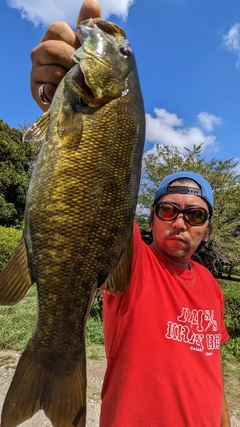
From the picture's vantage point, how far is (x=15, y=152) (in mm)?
18891

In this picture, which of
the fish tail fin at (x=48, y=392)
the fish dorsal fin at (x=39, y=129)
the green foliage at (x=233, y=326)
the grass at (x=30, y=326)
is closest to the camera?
the fish tail fin at (x=48, y=392)

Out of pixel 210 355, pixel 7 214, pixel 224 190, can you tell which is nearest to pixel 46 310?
pixel 210 355

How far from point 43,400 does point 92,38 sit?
1.76 meters

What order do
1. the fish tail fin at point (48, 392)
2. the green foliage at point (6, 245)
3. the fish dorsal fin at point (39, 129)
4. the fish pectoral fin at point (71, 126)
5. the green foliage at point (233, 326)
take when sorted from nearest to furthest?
the fish tail fin at point (48, 392), the fish pectoral fin at point (71, 126), the fish dorsal fin at point (39, 129), the green foliage at point (233, 326), the green foliage at point (6, 245)

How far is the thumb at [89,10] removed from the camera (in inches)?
66.3

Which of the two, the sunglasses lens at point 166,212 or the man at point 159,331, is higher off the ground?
the sunglasses lens at point 166,212

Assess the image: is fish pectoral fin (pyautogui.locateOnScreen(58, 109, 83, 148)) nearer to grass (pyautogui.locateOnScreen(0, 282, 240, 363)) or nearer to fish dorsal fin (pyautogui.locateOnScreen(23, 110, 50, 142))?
fish dorsal fin (pyautogui.locateOnScreen(23, 110, 50, 142))

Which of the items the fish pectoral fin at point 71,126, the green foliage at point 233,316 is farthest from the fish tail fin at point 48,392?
the green foliage at point 233,316

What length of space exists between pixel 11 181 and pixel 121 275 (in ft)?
57.5

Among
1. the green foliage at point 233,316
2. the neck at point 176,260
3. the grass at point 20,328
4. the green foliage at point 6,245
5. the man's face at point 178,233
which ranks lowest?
the grass at point 20,328

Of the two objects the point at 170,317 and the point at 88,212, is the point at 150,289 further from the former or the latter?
the point at 88,212

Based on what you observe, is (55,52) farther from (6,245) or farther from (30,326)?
(6,245)

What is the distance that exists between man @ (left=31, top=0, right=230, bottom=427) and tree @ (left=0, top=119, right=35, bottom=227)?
1621 centimetres

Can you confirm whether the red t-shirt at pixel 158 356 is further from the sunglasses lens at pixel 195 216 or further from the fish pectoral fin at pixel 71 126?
the fish pectoral fin at pixel 71 126
